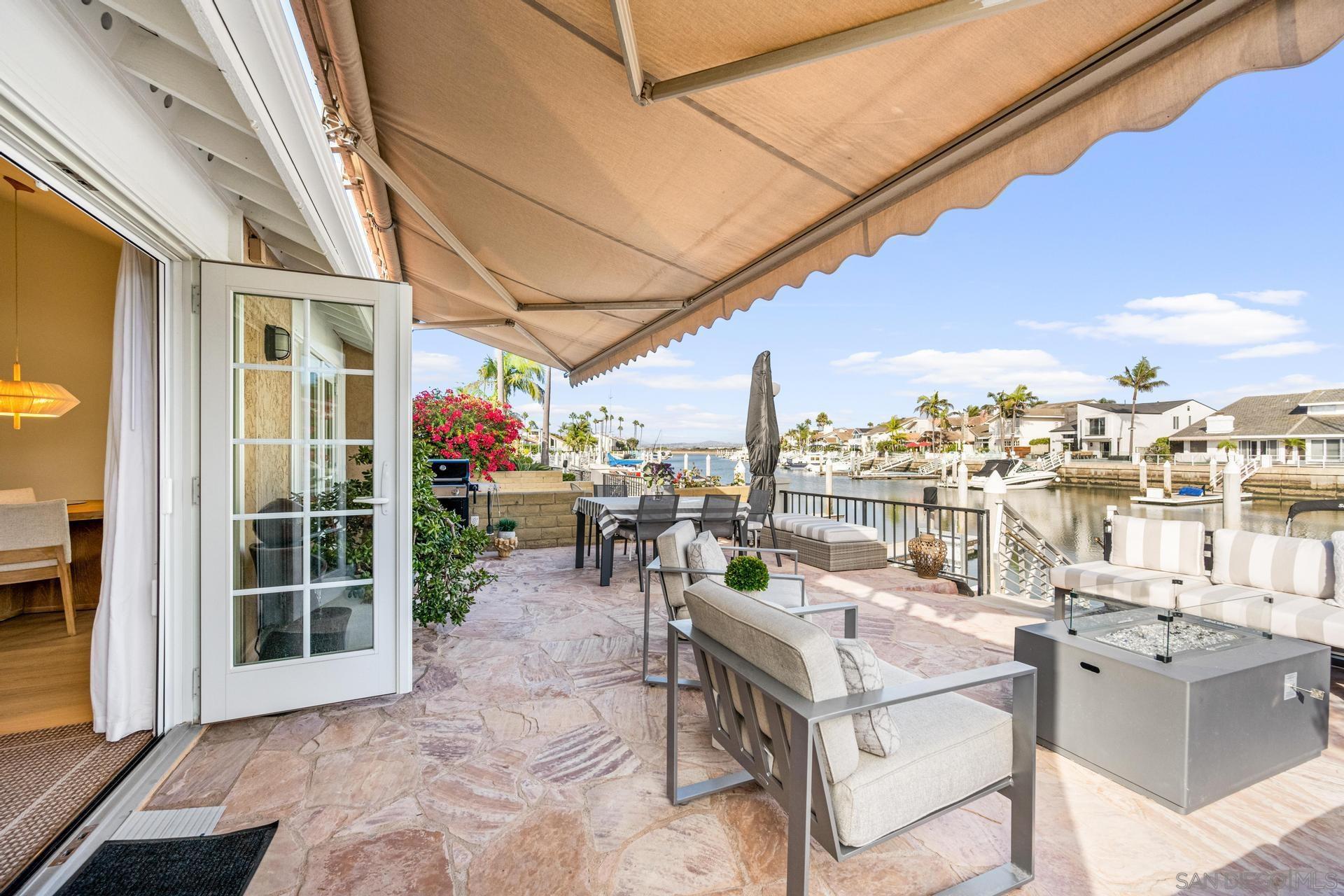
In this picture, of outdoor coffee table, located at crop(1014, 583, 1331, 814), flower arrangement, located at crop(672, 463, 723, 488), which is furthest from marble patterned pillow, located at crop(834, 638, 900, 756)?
flower arrangement, located at crop(672, 463, 723, 488)

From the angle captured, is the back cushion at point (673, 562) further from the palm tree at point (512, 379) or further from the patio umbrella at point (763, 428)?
the palm tree at point (512, 379)

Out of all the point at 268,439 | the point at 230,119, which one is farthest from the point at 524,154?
the point at 268,439

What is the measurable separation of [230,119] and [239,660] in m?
2.21

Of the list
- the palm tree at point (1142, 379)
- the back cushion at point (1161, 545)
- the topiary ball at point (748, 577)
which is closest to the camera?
the topiary ball at point (748, 577)

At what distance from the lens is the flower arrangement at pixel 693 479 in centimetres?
917

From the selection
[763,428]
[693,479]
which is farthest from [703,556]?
[693,479]

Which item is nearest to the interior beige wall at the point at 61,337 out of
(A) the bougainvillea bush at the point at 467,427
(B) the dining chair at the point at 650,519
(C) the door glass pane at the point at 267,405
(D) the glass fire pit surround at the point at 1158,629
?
(A) the bougainvillea bush at the point at 467,427

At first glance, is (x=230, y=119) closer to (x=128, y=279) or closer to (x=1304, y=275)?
(x=128, y=279)

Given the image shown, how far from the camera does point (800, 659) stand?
140 cm

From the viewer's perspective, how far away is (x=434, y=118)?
2.30 meters

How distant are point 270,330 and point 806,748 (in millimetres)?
2821

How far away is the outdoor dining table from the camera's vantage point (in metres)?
5.08

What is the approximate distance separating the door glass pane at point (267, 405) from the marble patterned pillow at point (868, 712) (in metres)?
2.59

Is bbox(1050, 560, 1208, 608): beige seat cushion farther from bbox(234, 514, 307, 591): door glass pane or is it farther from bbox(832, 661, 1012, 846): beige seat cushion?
bbox(234, 514, 307, 591): door glass pane
